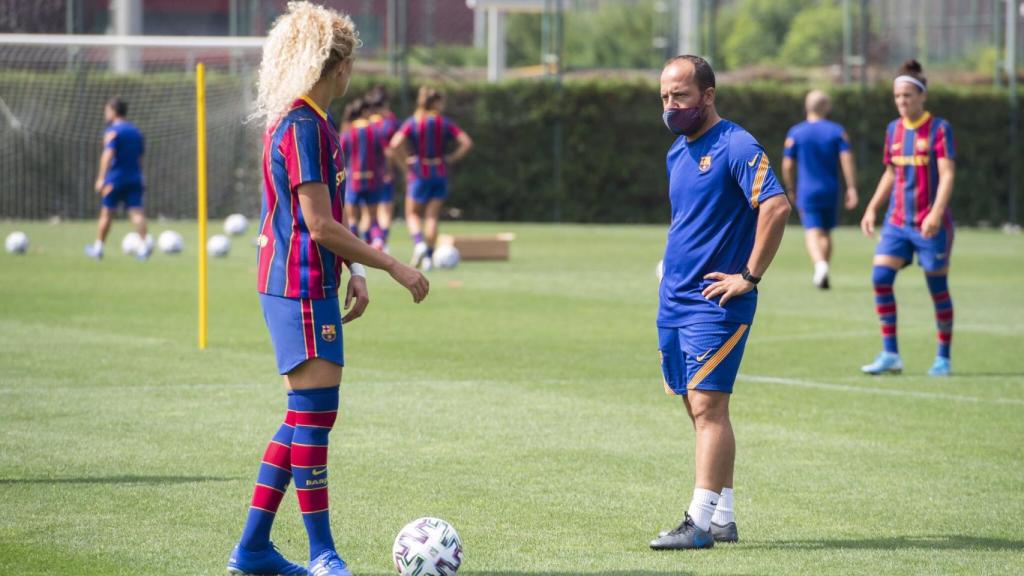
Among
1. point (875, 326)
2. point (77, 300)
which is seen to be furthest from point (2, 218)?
point (875, 326)

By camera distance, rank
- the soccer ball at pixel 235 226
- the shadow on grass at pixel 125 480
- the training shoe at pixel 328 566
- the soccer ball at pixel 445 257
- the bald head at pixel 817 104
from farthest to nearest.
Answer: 1. the soccer ball at pixel 235 226
2. the soccer ball at pixel 445 257
3. the bald head at pixel 817 104
4. the shadow on grass at pixel 125 480
5. the training shoe at pixel 328 566

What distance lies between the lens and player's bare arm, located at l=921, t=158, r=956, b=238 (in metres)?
10.5

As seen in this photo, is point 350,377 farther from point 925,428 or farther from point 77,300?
point 77,300

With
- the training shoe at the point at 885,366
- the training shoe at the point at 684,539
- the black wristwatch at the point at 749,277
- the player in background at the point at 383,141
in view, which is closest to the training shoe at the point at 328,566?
the training shoe at the point at 684,539

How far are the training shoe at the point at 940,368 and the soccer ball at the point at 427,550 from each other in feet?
21.4

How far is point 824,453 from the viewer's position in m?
7.83

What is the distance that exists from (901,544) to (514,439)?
2.70 m

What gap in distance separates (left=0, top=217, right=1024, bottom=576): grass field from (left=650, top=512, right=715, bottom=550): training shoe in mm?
75

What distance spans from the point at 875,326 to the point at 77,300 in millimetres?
8102

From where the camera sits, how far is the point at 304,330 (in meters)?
5.04

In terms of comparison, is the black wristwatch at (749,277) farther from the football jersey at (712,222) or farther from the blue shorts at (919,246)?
the blue shorts at (919,246)

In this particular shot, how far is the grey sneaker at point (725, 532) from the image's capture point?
597 centimetres

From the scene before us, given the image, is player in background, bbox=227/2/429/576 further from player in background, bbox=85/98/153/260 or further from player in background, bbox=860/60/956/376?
player in background, bbox=85/98/153/260

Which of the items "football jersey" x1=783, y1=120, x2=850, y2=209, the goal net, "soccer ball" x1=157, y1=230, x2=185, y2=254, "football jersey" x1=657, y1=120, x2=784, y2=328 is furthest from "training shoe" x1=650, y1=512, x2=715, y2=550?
the goal net
